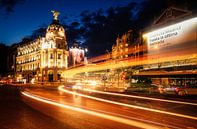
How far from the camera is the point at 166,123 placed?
460 inches

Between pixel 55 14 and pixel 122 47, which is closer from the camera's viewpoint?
pixel 122 47

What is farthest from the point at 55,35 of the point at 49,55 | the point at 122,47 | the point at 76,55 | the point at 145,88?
the point at 145,88

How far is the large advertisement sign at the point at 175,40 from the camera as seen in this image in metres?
46.5

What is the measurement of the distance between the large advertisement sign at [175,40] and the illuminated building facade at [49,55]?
53747mm

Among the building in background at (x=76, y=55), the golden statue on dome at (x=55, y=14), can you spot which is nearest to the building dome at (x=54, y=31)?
the golden statue on dome at (x=55, y=14)

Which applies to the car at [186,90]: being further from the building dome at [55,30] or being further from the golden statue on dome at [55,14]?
the golden statue on dome at [55,14]

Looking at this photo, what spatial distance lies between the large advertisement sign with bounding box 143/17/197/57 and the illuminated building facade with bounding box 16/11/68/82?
5375cm

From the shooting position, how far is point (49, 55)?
10538 cm

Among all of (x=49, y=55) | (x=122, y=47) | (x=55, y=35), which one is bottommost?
(x=49, y=55)

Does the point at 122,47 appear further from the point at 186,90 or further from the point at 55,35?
the point at 186,90

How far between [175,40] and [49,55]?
64.3 meters

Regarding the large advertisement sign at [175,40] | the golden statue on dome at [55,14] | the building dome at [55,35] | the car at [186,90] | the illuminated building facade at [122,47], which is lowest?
the car at [186,90]

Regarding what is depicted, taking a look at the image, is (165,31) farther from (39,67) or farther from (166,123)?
(39,67)

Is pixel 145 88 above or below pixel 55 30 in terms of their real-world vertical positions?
below
